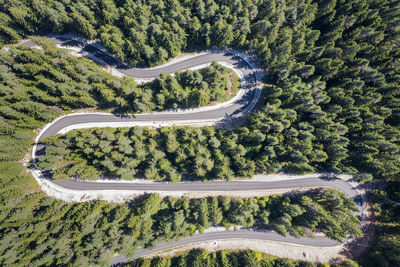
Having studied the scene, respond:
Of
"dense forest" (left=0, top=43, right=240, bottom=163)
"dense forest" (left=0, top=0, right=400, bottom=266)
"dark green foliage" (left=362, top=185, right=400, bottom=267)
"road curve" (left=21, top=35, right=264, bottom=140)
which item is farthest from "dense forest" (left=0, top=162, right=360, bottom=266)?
"road curve" (left=21, top=35, right=264, bottom=140)

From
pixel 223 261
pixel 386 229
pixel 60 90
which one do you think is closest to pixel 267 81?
pixel 223 261

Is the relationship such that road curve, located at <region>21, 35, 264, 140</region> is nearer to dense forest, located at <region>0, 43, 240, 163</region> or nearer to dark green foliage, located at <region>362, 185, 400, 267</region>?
dense forest, located at <region>0, 43, 240, 163</region>

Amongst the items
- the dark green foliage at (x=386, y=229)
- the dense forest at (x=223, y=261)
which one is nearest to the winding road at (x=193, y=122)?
the dense forest at (x=223, y=261)

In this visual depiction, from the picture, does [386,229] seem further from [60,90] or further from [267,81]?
[60,90]

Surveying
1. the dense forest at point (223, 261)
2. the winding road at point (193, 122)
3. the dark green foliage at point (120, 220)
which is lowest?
the dense forest at point (223, 261)

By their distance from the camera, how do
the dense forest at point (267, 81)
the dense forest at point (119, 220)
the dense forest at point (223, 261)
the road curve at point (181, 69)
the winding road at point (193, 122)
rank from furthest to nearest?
the road curve at point (181, 69) → the winding road at point (193, 122) → the dense forest at point (223, 261) → the dense forest at point (267, 81) → the dense forest at point (119, 220)

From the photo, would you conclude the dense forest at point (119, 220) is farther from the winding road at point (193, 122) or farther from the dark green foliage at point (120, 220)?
the winding road at point (193, 122)
